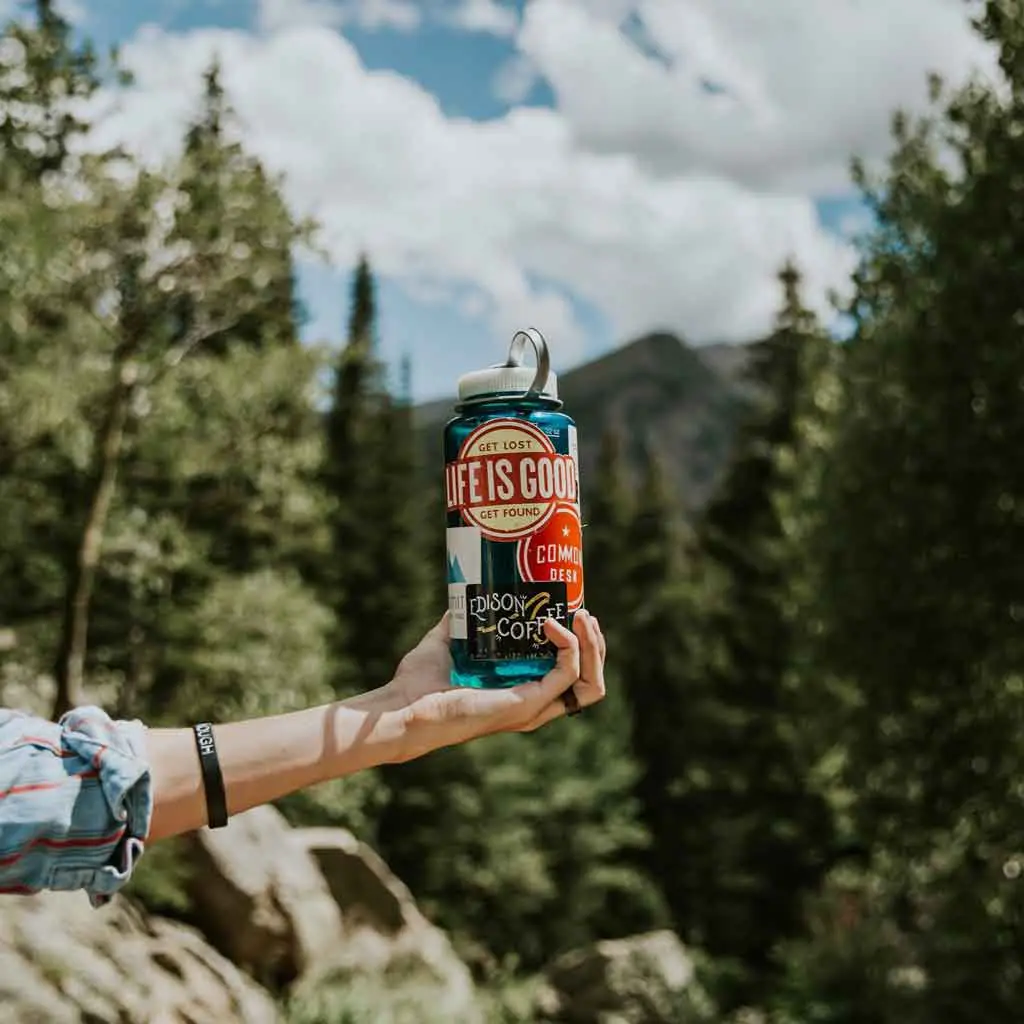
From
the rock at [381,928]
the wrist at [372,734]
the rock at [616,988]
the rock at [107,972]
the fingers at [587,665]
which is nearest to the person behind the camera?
the wrist at [372,734]

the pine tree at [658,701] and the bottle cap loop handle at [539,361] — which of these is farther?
the pine tree at [658,701]

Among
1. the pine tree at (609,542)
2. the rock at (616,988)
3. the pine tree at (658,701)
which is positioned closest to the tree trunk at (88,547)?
the rock at (616,988)

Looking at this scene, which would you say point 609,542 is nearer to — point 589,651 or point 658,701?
point 658,701

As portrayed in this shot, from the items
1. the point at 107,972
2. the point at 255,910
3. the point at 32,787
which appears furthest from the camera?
the point at 255,910

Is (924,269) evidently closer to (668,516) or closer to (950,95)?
(950,95)

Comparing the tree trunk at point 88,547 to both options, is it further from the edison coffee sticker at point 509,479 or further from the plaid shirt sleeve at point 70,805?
the plaid shirt sleeve at point 70,805

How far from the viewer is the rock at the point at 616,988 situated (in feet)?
83.4

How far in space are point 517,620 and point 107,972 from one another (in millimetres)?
6449

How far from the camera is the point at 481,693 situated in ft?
9.48

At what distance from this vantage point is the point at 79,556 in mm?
18156

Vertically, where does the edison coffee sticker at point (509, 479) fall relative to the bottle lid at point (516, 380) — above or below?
below

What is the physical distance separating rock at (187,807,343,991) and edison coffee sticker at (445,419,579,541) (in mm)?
10160

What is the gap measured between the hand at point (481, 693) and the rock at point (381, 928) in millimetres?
12388

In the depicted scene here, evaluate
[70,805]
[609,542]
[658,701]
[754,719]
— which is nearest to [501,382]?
[70,805]
